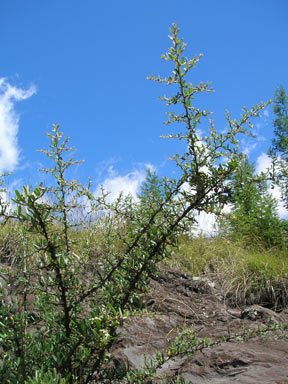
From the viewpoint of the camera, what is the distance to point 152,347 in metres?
2.52

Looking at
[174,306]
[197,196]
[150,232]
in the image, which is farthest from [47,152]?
[174,306]

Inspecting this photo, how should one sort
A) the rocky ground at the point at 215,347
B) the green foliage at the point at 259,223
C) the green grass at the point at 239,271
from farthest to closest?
the green foliage at the point at 259,223, the green grass at the point at 239,271, the rocky ground at the point at 215,347

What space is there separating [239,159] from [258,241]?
21.7ft

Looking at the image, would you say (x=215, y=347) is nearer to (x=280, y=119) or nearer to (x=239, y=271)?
(x=239, y=271)

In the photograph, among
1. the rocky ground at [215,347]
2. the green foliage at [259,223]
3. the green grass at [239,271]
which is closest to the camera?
the rocky ground at [215,347]

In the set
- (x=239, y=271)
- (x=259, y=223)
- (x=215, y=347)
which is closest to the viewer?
(x=215, y=347)

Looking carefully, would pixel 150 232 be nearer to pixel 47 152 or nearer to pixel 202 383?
pixel 47 152

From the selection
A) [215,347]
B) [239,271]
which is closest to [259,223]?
[239,271]

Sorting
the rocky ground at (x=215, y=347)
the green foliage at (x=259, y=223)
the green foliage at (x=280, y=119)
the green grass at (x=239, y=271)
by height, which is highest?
the green foliage at (x=280, y=119)

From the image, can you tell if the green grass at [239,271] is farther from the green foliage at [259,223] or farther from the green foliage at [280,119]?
the green foliage at [280,119]

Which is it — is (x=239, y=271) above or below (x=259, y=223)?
below

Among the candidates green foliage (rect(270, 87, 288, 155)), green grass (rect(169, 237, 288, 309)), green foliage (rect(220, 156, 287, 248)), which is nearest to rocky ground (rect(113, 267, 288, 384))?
→ green grass (rect(169, 237, 288, 309))

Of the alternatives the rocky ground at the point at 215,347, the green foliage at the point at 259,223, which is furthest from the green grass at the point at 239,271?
the rocky ground at the point at 215,347

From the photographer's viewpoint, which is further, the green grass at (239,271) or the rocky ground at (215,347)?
the green grass at (239,271)
